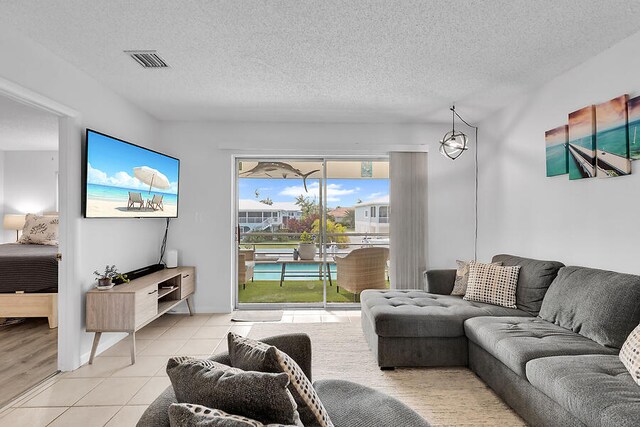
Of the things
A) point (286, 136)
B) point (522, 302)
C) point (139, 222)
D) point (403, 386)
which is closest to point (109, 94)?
point (139, 222)

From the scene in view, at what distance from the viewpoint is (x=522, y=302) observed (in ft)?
10.9

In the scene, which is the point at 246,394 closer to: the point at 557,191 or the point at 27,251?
the point at 557,191

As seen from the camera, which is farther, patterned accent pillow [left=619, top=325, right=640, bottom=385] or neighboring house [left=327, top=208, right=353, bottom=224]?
neighboring house [left=327, top=208, right=353, bottom=224]

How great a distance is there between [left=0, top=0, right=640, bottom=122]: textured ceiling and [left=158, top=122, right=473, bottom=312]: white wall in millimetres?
886

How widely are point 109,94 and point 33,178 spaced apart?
4301 mm

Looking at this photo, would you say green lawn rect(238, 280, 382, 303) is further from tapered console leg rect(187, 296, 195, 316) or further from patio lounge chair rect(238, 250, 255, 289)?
tapered console leg rect(187, 296, 195, 316)

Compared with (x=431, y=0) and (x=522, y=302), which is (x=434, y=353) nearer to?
(x=522, y=302)

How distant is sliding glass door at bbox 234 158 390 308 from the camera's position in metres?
5.23

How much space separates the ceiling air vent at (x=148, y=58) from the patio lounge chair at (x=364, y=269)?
315 centimetres

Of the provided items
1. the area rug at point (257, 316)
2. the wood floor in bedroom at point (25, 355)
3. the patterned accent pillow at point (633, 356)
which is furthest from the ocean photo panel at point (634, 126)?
the wood floor in bedroom at point (25, 355)

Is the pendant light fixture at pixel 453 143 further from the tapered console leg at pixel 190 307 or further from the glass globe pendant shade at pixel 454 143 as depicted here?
the tapered console leg at pixel 190 307

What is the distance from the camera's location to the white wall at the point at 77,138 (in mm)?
2635

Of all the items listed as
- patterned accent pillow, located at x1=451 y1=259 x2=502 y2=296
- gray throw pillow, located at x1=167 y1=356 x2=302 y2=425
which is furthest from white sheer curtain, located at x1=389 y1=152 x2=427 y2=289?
gray throw pillow, located at x1=167 y1=356 x2=302 y2=425

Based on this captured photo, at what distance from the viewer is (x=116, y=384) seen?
290 cm
